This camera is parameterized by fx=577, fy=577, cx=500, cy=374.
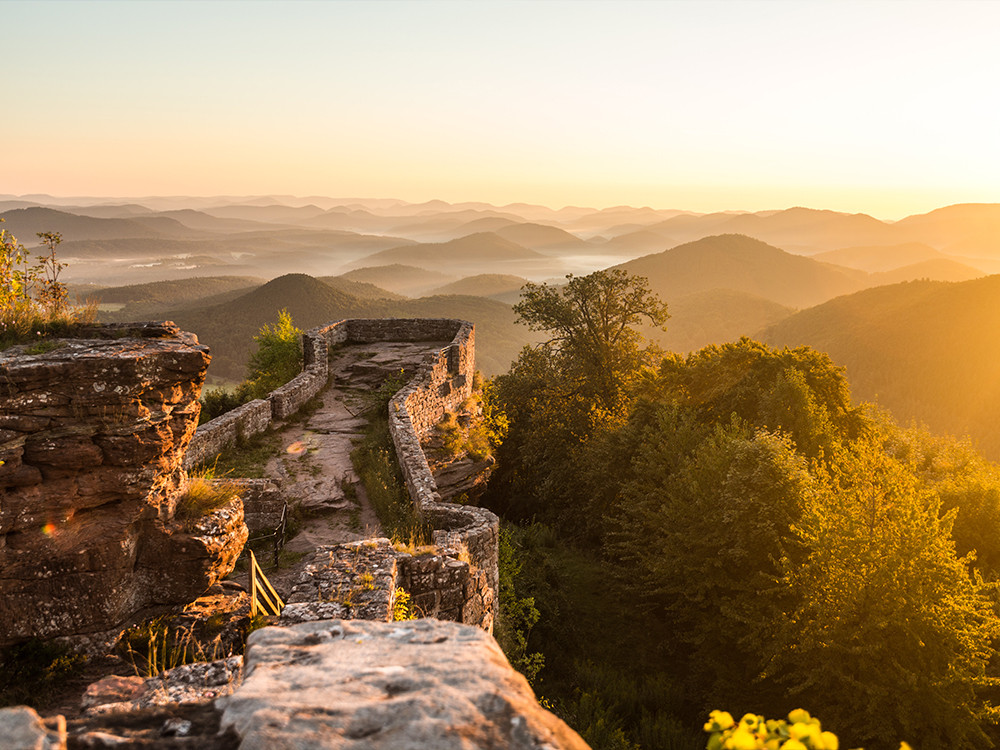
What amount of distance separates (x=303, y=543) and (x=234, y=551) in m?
3.32

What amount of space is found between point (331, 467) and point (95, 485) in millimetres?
7279

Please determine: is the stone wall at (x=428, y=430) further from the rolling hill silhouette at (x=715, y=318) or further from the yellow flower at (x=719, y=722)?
the rolling hill silhouette at (x=715, y=318)

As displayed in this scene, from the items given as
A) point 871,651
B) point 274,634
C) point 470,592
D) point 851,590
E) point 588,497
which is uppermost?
point 274,634

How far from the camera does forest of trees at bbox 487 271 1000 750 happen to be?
1120 cm

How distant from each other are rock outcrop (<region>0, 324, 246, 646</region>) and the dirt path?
98.7 inches

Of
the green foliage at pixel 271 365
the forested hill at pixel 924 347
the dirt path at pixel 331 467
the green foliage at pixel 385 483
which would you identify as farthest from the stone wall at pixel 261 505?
the forested hill at pixel 924 347

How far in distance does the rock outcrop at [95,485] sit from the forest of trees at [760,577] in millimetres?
6455

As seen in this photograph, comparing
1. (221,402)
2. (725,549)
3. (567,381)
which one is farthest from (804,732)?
(567,381)

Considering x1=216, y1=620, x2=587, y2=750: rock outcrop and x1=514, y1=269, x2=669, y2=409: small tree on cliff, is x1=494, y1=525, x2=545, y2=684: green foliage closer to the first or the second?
x1=216, y1=620, x2=587, y2=750: rock outcrop

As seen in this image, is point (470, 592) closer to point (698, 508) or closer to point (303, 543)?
point (303, 543)

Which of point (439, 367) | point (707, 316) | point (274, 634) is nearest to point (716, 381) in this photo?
point (439, 367)

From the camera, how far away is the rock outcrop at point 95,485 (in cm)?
552

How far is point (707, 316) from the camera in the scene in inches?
4830

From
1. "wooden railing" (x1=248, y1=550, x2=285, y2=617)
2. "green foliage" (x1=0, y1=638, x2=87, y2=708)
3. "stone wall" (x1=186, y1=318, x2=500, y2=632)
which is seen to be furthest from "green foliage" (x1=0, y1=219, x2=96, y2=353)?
"stone wall" (x1=186, y1=318, x2=500, y2=632)
